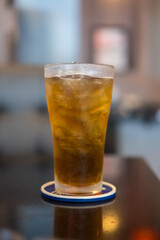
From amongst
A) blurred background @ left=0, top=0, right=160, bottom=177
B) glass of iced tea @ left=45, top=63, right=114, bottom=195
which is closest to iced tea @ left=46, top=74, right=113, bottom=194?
glass of iced tea @ left=45, top=63, right=114, bottom=195

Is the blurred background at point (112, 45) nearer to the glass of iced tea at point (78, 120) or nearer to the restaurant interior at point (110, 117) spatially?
the restaurant interior at point (110, 117)

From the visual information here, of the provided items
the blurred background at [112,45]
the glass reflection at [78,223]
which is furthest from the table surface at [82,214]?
the blurred background at [112,45]

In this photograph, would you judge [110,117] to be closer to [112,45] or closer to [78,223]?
[112,45]

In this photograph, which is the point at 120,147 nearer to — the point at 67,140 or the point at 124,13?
the point at 124,13

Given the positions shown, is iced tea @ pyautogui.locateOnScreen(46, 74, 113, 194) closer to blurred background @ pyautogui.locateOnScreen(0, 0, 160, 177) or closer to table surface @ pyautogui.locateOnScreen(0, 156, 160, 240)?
table surface @ pyautogui.locateOnScreen(0, 156, 160, 240)

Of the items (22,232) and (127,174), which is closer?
(22,232)

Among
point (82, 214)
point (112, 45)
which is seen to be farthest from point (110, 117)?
point (82, 214)

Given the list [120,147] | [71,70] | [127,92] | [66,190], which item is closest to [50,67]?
[71,70]
